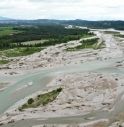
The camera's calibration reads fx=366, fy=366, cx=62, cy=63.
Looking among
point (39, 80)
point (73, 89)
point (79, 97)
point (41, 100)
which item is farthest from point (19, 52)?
point (41, 100)

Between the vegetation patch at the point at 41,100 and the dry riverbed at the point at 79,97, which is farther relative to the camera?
the vegetation patch at the point at 41,100

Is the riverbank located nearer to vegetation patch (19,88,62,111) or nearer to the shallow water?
vegetation patch (19,88,62,111)

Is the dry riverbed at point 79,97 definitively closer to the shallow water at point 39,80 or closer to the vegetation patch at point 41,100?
the vegetation patch at point 41,100

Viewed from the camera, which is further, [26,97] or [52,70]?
[52,70]

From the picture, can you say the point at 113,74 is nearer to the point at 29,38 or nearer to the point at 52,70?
the point at 52,70

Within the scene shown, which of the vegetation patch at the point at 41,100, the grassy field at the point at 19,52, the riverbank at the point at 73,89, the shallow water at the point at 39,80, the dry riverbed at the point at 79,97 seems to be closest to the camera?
the dry riverbed at the point at 79,97

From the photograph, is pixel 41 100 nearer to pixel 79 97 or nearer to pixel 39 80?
pixel 79 97

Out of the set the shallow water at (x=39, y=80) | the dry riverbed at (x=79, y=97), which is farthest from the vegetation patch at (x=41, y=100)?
the shallow water at (x=39, y=80)

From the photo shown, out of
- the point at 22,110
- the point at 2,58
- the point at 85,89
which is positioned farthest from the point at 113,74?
the point at 2,58
